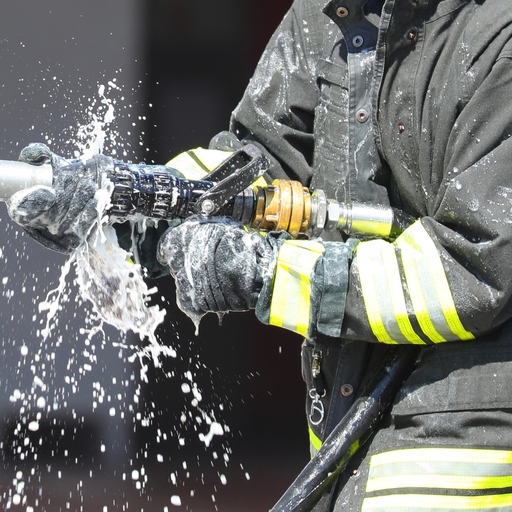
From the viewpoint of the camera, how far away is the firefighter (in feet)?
5.56

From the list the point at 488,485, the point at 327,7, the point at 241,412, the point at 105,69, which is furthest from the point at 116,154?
the point at 488,485

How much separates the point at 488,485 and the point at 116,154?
5.92 feet

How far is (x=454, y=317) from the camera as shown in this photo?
1.70m

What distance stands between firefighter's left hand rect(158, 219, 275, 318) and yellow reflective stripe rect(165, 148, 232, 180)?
29cm

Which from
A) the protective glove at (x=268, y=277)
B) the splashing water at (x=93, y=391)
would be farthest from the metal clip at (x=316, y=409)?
the splashing water at (x=93, y=391)

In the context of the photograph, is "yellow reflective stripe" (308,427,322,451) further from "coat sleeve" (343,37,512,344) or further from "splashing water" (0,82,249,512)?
"splashing water" (0,82,249,512)

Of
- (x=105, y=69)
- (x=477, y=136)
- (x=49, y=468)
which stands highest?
(x=477, y=136)

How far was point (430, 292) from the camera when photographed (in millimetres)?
1709

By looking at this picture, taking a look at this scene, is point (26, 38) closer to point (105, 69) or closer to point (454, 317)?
point (105, 69)

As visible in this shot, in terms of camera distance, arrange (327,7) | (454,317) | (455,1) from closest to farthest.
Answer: (454,317)
(455,1)
(327,7)

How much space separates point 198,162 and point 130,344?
48.6 inches

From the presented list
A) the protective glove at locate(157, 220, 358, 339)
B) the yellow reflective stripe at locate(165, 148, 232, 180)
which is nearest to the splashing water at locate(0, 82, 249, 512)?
the yellow reflective stripe at locate(165, 148, 232, 180)

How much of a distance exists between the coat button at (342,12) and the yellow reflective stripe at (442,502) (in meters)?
0.96

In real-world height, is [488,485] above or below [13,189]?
below
